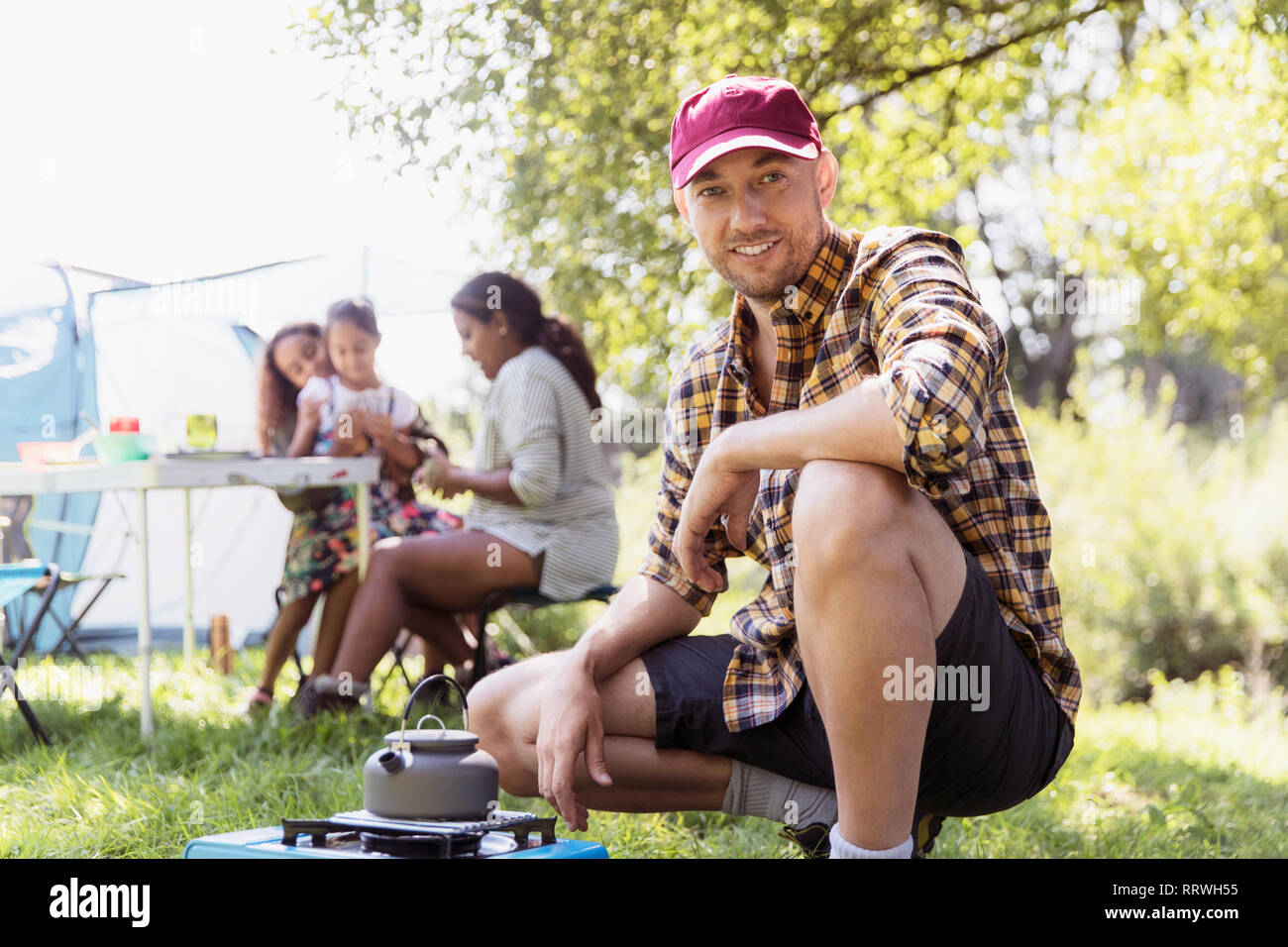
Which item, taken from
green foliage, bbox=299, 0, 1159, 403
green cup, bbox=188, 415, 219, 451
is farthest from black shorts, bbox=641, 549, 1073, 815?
green foliage, bbox=299, 0, 1159, 403

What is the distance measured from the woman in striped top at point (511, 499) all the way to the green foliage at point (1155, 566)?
124 inches

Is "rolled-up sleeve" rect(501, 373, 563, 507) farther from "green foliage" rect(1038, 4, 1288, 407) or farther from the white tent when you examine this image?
"green foliage" rect(1038, 4, 1288, 407)

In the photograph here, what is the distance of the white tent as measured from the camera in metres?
4.61

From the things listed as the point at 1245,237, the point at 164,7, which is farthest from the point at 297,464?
the point at 1245,237

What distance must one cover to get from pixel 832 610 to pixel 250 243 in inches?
128

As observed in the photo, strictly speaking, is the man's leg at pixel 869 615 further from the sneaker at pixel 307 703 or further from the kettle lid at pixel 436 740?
the sneaker at pixel 307 703

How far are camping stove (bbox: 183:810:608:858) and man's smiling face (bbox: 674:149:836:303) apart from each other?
3.01ft

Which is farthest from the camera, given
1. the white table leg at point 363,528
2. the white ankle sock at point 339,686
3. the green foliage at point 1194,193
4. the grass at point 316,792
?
the green foliage at point 1194,193

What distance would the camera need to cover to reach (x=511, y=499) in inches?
152

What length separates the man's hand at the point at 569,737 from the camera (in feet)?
6.50

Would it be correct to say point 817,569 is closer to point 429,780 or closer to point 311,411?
point 429,780

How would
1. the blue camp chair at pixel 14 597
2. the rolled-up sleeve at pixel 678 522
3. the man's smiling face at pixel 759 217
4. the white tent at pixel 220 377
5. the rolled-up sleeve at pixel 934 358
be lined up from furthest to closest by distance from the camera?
the white tent at pixel 220 377, the blue camp chair at pixel 14 597, the rolled-up sleeve at pixel 678 522, the man's smiling face at pixel 759 217, the rolled-up sleeve at pixel 934 358

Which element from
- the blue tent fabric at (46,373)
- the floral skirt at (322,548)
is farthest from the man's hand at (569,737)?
the blue tent fabric at (46,373)

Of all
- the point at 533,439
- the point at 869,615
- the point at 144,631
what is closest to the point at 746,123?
the point at 869,615
